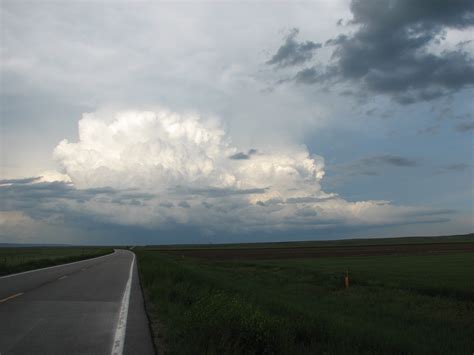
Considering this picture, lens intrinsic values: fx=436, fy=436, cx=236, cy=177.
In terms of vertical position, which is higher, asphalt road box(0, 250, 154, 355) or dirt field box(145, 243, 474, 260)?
asphalt road box(0, 250, 154, 355)

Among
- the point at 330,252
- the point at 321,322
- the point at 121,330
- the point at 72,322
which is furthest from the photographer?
the point at 330,252

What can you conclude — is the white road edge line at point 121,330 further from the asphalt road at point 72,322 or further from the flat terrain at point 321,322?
the flat terrain at point 321,322

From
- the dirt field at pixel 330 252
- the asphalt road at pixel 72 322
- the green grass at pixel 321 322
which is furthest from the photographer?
the dirt field at pixel 330 252

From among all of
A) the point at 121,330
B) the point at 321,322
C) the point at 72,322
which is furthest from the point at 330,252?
the point at 121,330

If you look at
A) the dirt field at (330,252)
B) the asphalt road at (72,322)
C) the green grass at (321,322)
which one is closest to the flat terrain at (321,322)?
the green grass at (321,322)

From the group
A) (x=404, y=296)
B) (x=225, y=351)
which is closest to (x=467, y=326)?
(x=404, y=296)

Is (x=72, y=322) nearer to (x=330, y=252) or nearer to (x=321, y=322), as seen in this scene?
(x=321, y=322)

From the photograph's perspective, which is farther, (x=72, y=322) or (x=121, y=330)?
(x=72, y=322)

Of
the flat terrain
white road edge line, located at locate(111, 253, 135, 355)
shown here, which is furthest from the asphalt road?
the flat terrain

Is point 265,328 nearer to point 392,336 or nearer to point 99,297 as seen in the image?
point 392,336

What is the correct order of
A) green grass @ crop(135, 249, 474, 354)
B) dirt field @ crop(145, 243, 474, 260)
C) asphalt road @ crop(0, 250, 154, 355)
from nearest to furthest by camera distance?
green grass @ crop(135, 249, 474, 354) → asphalt road @ crop(0, 250, 154, 355) → dirt field @ crop(145, 243, 474, 260)

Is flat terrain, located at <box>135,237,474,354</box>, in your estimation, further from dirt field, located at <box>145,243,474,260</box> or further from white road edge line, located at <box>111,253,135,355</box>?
dirt field, located at <box>145,243,474,260</box>

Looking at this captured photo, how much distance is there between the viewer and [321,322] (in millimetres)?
10273

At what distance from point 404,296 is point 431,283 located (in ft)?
11.7
